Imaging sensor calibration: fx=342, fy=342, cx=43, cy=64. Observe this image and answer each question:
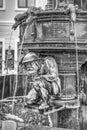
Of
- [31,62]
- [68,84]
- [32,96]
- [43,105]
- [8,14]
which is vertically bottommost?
[43,105]

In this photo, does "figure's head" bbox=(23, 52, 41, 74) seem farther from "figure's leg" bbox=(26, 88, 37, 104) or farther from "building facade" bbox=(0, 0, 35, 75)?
"building facade" bbox=(0, 0, 35, 75)

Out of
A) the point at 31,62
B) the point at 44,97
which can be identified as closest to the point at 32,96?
the point at 44,97

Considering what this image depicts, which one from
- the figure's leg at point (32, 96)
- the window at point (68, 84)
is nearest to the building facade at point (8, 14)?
the window at point (68, 84)

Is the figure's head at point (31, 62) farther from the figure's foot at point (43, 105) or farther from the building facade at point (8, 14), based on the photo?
the building facade at point (8, 14)

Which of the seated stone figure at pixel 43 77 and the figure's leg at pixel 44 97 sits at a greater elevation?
the seated stone figure at pixel 43 77

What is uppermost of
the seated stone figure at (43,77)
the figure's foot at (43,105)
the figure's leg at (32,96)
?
the seated stone figure at (43,77)

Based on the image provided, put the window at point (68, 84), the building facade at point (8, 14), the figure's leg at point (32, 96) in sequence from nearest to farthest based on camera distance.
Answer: the figure's leg at point (32, 96)
the window at point (68, 84)
the building facade at point (8, 14)

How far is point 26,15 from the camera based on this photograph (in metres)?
8.47

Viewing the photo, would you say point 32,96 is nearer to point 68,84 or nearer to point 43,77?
point 43,77

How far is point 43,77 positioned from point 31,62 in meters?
0.43

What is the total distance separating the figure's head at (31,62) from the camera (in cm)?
743

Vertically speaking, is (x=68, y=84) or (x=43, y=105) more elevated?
(x=68, y=84)

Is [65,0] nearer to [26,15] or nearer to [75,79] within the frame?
[26,15]

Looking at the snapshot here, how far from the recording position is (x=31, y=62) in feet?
24.4
